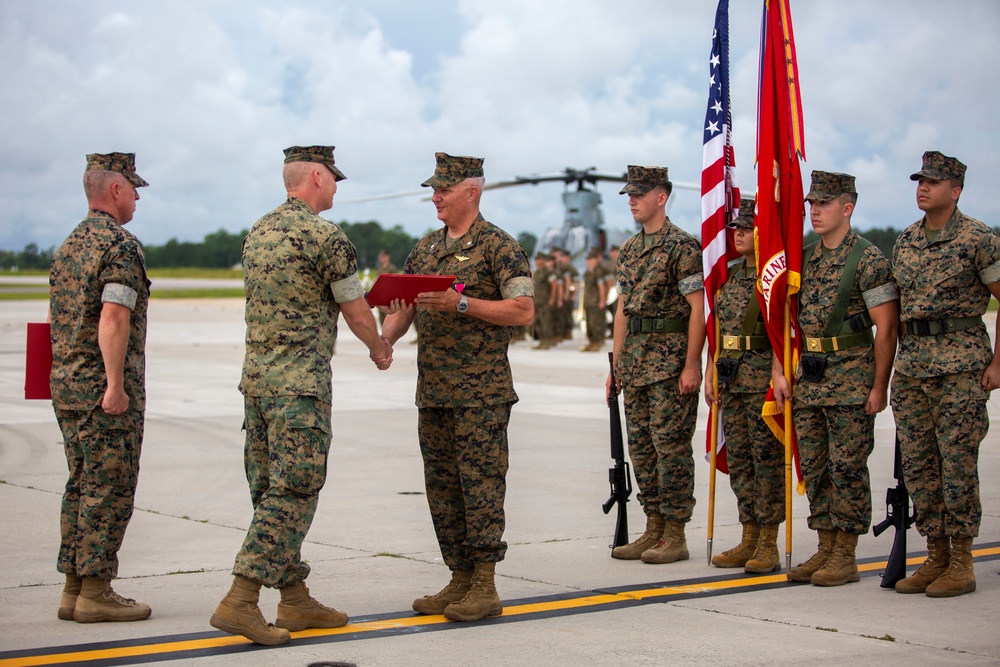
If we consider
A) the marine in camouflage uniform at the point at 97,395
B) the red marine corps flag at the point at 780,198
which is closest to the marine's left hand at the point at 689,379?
the red marine corps flag at the point at 780,198

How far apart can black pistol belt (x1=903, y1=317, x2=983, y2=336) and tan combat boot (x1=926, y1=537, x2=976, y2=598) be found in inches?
39.1

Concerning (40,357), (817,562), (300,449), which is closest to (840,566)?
(817,562)

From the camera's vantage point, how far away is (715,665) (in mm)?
4410

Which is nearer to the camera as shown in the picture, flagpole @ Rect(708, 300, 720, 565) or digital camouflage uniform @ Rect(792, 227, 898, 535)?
digital camouflage uniform @ Rect(792, 227, 898, 535)

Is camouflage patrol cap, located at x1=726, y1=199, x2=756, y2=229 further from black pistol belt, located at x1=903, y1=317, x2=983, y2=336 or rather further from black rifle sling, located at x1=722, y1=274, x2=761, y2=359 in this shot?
black pistol belt, located at x1=903, y1=317, x2=983, y2=336

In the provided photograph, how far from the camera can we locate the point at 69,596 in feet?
17.1

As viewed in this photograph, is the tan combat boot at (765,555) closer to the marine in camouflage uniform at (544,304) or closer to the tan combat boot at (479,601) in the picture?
the tan combat boot at (479,601)

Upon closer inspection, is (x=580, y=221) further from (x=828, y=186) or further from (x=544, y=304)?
(x=828, y=186)

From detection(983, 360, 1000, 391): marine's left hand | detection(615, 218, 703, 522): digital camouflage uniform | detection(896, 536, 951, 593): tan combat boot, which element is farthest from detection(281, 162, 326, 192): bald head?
detection(896, 536, 951, 593): tan combat boot

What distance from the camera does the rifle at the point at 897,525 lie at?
19.0 ft

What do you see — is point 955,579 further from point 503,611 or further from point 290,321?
point 290,321

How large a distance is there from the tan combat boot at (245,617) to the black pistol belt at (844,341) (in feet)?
9.70

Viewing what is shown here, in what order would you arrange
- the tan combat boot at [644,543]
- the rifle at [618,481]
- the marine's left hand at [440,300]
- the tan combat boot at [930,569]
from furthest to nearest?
1. the rifle at [618,481]
2. the tan combat boot at [644,543]
3. the tan combat boot at [930,569]
4. the marine's left hand at [440,300]

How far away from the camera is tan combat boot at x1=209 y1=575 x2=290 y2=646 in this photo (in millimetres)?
4688
